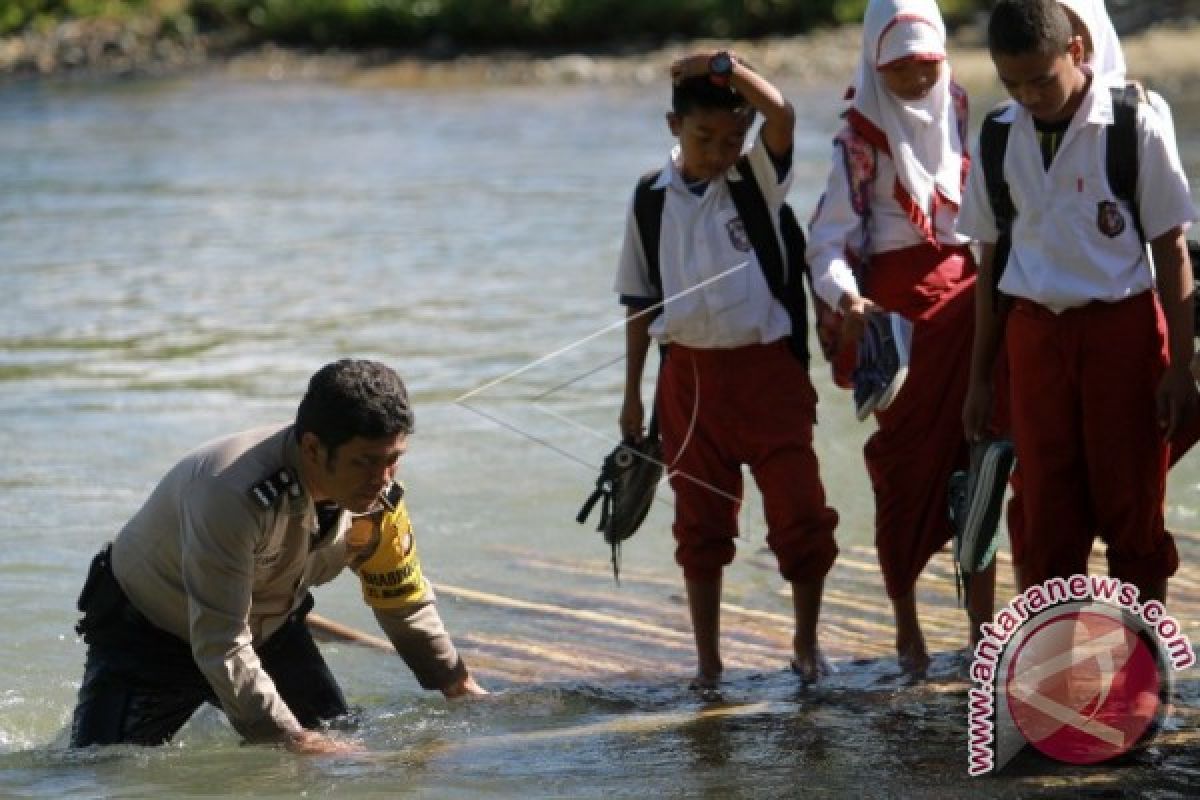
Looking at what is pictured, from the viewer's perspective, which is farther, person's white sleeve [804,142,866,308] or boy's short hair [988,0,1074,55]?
person's white sleeve [804,142,866,308]

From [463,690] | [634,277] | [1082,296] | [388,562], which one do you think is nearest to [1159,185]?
[1082,296]

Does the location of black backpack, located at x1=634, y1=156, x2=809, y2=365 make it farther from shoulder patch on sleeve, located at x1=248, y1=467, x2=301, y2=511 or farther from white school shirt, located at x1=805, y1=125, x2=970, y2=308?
shoulder patch on sleeve, located at x1=248, y1=467, x2=301, y2=511

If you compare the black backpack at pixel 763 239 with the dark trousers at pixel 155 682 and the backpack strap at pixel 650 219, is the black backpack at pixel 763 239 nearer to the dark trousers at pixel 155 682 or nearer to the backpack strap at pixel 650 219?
the backpack strap at pixel 650 219

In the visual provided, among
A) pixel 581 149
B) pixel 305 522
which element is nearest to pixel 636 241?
pixel 305 522

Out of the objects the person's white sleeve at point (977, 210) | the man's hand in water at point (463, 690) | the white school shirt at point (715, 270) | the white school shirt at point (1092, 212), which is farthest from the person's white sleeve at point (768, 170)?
the man's hand in water at point (463, 690)

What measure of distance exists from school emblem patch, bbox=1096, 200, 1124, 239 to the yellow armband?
1.71 metres

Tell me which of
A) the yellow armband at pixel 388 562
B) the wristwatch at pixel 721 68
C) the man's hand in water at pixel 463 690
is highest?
the wristwatch at pixel 721 68

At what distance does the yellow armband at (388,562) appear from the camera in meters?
5.03

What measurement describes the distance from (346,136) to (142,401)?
41.5 feet

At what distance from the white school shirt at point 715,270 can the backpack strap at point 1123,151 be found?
0.86m

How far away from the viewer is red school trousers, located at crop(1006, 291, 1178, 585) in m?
4.88

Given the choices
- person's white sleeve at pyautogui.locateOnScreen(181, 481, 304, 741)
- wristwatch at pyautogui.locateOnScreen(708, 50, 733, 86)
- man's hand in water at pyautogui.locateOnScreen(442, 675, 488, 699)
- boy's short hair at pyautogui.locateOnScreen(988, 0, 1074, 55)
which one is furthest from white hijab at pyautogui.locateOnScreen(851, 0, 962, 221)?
person's white sleeve at pyautogui.locateOnScreen(181, 481, 304, 741)

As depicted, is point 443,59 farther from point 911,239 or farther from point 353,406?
point 353,406

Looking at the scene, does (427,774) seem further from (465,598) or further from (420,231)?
(420,231)
